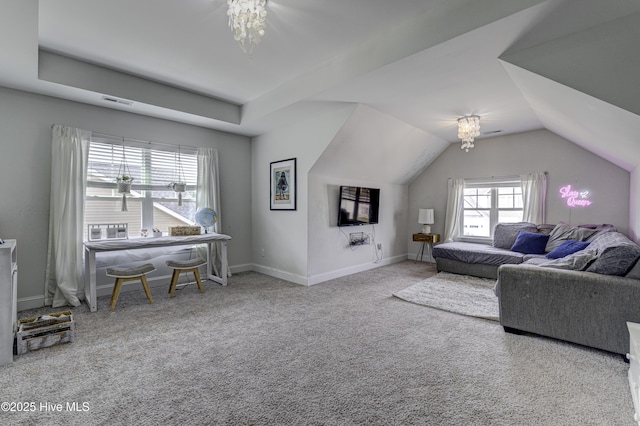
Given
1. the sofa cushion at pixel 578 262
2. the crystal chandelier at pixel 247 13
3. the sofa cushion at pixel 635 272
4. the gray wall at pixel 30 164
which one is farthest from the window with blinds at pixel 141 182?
the sofa cushion at pixel 635 272

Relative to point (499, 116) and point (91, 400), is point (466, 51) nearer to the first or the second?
point (499, 116)

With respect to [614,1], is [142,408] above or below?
below

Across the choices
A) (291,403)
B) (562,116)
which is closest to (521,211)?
(562,116)

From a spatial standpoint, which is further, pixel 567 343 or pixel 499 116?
pixel 499 116

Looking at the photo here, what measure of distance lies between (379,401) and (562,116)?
369 cm

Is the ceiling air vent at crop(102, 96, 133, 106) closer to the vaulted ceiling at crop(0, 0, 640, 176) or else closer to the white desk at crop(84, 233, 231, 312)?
the vaulted ceiling at crop(0, 0, 640, 176)

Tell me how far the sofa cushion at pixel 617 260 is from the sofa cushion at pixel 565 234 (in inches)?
86.3

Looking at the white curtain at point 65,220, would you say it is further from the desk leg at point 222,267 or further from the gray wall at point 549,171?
the gray wall at point 549,171

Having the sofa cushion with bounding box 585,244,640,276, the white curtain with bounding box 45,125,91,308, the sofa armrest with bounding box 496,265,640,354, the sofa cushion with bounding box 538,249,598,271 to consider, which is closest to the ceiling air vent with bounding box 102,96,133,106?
the white curtain with bounding box 45,125,91,308

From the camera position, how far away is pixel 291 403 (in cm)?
176

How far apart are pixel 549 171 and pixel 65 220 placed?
730 centimetres

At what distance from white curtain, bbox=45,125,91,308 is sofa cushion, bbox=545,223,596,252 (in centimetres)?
660

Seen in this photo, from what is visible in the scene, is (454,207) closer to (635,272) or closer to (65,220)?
(635,272)

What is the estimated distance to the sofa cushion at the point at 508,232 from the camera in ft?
16.3
